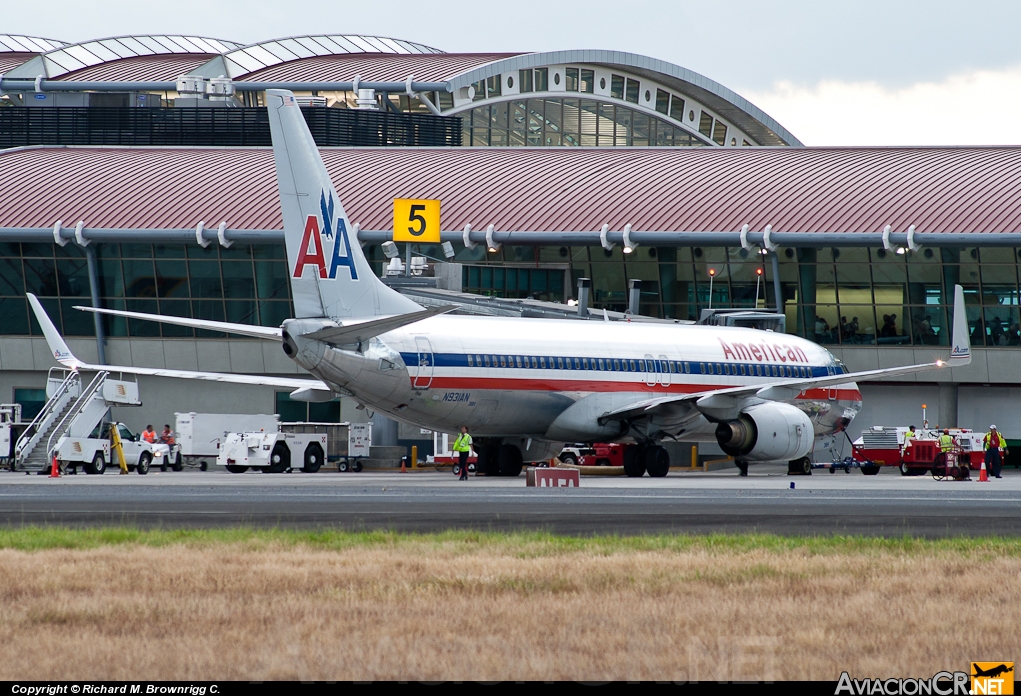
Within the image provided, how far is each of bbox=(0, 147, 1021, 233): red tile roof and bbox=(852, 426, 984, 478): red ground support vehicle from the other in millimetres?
8231

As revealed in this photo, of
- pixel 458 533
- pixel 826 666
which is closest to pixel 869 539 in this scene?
pixel 458 533

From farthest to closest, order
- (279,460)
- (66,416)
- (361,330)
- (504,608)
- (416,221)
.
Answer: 1. (416,221)
2. (279,460)
3. (66,416)
4. (361,330)
5. (504,608)

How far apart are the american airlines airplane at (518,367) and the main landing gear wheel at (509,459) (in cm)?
4

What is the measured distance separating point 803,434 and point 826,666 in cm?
3011

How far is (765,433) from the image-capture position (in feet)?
119

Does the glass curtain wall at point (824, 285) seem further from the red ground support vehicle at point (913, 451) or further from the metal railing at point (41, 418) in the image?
the metal railing at point (41, 418)

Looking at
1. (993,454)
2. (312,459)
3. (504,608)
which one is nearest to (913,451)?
(993,454)

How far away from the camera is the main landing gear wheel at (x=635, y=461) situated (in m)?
37.4

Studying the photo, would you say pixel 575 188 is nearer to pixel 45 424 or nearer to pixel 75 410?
pixel 75 410

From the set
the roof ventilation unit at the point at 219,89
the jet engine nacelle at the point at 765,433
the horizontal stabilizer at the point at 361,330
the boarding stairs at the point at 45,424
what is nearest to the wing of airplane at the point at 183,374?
the boarding stairs at the point at 45,424

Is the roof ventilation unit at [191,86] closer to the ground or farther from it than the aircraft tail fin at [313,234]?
farther from it

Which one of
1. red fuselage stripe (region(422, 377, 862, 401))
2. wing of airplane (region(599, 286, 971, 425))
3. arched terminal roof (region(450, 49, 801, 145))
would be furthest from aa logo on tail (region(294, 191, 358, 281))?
arched terminal roof (region(450, 49, 801, 145))

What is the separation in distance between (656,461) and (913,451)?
10.5m

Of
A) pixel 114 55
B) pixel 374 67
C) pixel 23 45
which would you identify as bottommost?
pixel 374 67
